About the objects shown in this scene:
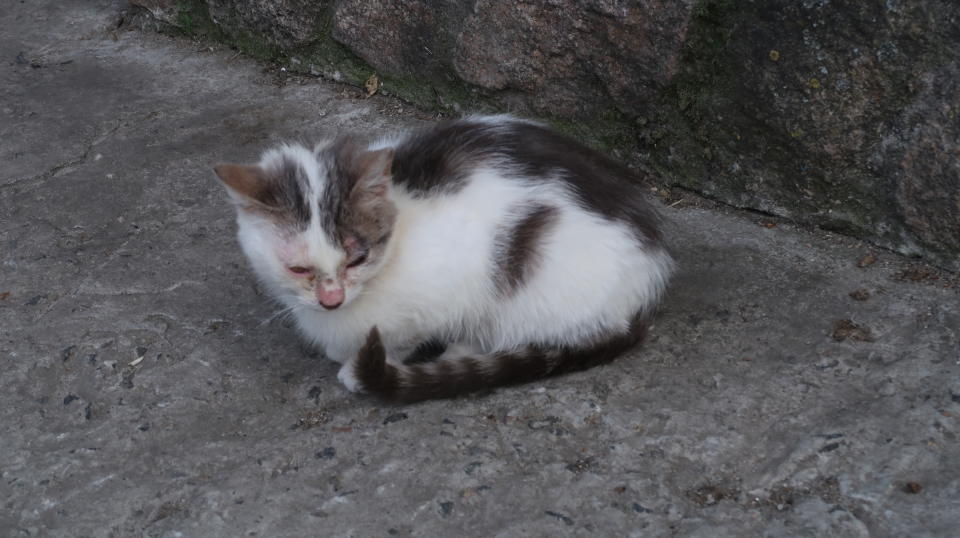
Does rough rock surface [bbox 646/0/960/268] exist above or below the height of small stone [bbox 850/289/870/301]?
above

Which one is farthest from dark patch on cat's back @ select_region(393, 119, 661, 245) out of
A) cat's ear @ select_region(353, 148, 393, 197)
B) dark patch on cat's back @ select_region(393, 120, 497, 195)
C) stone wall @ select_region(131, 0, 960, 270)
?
stone wall @ select_region(131, 0, 960, 270)

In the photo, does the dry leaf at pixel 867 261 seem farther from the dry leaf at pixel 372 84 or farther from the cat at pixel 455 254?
the dry leaf at pixel 372 84

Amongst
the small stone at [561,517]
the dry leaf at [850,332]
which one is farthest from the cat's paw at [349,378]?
the dry leaf at [850,332]

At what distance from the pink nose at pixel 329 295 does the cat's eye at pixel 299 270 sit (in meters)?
0.04

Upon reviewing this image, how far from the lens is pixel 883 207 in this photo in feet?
9.46

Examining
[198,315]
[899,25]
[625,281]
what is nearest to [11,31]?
[198,315]

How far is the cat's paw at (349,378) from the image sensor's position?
2480 mm

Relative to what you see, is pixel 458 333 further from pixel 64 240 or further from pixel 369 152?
pixel 64 240

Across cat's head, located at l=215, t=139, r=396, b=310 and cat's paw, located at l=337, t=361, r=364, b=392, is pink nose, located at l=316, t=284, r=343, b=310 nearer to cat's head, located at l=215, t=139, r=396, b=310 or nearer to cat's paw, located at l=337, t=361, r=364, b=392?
cat's head, located at l=215, t=139, r=396, b=310

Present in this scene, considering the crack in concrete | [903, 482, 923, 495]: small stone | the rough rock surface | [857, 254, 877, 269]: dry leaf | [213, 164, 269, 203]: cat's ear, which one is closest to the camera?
[903, 482, 923, 495]: small stone

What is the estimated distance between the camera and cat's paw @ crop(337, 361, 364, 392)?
8.14ft

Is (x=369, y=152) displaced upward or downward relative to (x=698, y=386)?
upward

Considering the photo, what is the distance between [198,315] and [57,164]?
117 cm

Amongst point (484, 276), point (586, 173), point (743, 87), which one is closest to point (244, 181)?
point (484, 276)
